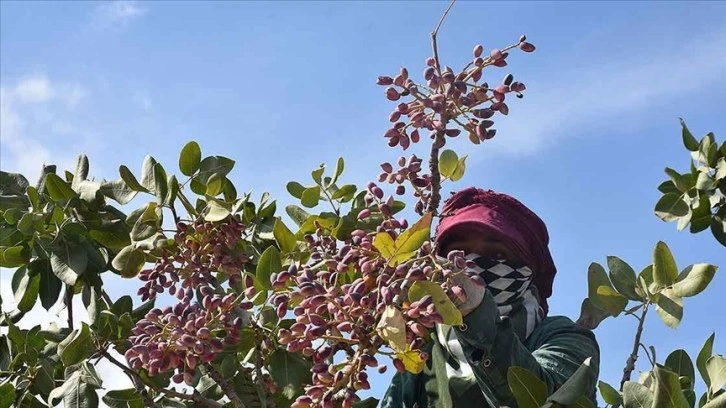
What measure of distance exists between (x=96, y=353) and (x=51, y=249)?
0.38m

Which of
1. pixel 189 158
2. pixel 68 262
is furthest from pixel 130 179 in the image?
pixel 68 262

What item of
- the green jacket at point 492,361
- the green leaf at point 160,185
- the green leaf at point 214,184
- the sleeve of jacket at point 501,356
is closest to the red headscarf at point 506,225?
the green jacket at point 492,361

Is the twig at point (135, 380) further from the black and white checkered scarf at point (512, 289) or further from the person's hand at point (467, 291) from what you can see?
the black and white checkered scarf at point (512, 289)

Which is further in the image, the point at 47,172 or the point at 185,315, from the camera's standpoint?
the point at 47,172

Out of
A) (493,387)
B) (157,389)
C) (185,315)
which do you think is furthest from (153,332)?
(493,387)

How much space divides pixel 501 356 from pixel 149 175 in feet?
2.96

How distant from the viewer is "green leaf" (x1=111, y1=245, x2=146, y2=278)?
2.44 meters

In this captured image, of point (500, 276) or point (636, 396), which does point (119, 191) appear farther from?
point (636, 396)

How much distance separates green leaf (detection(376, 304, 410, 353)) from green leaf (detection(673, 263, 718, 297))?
64 cm

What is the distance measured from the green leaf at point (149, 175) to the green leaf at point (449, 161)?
0.64 meters

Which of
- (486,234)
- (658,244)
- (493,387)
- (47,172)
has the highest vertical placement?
(47,172)

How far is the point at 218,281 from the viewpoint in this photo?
2629 millimetres

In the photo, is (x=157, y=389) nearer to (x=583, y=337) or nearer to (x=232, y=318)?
(x=232, y=318)

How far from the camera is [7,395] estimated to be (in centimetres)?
254
